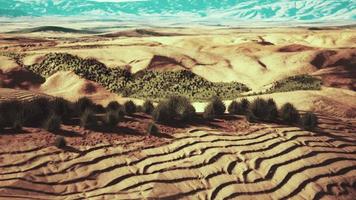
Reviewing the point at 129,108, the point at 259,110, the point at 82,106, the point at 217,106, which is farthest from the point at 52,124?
the point at 259,110

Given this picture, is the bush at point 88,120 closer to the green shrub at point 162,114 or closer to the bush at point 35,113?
the bush at point 35,113

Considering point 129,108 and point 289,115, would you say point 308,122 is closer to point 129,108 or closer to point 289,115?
point 289,115

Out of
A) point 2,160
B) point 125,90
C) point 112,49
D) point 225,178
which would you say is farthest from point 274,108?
point 112,49

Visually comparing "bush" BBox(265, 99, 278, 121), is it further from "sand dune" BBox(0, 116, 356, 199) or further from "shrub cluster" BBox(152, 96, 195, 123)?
"shrub cluster" BBox(152, 96, 195, 123)

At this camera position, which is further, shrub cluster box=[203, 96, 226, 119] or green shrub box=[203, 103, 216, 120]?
shrub cluster box=[203, 96, 226, 119]

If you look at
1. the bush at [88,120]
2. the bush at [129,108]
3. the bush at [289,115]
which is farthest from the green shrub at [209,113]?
the bush at [88,120]

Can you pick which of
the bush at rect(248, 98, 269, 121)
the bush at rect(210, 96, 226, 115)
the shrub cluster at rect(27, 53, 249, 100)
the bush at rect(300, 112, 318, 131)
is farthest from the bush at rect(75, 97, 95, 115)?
the shrub cluster at rect(27, 53, 249, 100)
